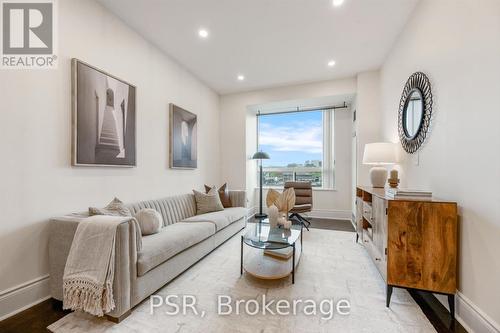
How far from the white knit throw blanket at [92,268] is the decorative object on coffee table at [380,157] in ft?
9.71

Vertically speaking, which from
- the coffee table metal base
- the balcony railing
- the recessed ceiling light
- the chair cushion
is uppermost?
the recessed ceiling light

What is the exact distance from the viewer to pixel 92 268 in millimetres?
1657

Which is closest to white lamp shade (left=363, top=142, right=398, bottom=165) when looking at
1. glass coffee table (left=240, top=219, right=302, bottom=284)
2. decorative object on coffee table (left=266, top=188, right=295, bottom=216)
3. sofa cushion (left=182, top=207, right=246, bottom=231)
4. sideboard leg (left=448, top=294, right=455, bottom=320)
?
decorative object on coffee table (left=266, top=188, right=295, bottom=216)

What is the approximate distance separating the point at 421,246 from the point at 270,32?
291 centimetres

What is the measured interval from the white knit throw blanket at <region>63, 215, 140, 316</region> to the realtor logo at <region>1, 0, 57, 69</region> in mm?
1521

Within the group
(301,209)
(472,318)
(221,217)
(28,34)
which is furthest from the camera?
(301,209)

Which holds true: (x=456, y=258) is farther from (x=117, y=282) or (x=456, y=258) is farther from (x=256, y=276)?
(x=117, y=282)

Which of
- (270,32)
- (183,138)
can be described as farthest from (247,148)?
(270,32)

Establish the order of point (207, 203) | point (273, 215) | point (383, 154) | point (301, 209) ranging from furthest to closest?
1. point (301, 209)
2. point (207, 203)
3. point (383, 154)
4. point (273, 215)

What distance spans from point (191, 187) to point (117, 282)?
8.40ft

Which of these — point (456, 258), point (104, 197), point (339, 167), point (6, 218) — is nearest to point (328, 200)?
point (339, 167)

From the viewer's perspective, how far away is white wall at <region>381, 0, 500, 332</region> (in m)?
1.45

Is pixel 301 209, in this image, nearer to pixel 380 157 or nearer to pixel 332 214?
pixel 332 214

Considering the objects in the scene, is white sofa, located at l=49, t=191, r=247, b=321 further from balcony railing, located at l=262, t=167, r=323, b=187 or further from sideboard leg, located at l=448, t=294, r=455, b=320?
balcony railing, located at l=262, t=167, r=323, b=187
